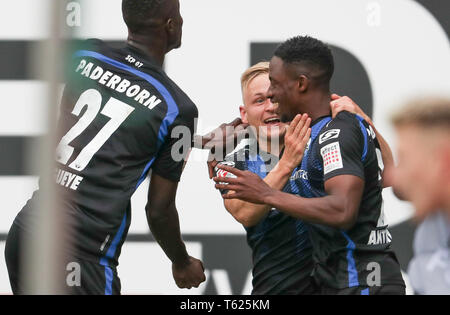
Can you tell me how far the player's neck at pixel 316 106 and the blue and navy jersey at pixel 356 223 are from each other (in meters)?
0.04

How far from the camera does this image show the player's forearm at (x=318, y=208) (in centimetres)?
311

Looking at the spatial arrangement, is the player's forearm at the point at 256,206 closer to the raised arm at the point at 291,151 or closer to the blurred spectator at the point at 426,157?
the raised arm at the point at 291,151

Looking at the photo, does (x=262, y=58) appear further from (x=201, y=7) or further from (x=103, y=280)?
(x=103, y=280)

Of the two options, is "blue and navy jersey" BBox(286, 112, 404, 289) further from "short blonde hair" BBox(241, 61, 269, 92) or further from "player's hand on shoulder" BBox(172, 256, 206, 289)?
"short blonde hair" BBox(241, 61, 269, 92)

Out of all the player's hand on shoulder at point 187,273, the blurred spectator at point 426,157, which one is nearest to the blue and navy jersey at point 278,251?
the player's hand on shoulder at point 187,273

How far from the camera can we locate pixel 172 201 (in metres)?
3.62

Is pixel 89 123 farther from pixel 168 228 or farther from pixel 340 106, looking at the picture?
pixel 340 106

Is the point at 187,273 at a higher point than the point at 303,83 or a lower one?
lower

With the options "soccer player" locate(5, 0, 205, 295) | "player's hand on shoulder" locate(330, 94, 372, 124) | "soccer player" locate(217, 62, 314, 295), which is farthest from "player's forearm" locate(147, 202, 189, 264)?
"player's hand on shoulder" locate(330, 94, 372, 124)

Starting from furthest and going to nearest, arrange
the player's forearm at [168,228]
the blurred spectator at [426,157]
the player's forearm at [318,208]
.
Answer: the player's forearm at [168,228] → the player's forearm at [318,208] → the blurred spectator at [426,157]

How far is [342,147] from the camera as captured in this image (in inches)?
127

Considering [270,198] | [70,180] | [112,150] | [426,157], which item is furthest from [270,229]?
[426,157]

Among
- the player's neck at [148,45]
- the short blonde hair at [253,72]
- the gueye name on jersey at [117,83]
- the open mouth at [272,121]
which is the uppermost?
the player's neck at [148,45]

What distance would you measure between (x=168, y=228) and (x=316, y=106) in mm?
812
